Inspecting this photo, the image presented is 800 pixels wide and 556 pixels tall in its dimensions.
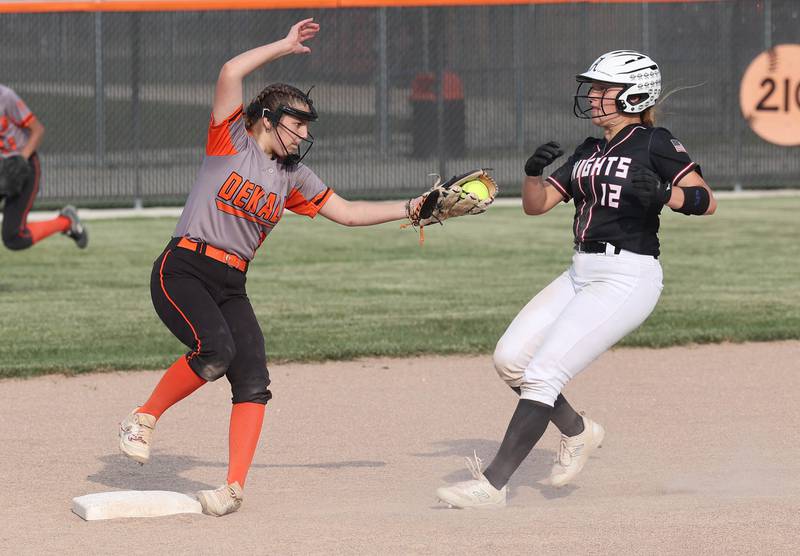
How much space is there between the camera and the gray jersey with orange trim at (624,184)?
621 centimetres

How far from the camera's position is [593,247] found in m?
6.32

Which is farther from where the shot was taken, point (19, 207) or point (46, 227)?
point (46, 227)

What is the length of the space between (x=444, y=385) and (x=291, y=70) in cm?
1149

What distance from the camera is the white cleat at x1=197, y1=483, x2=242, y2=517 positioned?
5941mm

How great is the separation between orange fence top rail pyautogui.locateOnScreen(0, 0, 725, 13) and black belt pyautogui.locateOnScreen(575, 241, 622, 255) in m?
13.8

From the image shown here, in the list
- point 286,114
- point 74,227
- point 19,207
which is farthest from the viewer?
point 74,227

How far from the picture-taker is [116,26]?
19.3m

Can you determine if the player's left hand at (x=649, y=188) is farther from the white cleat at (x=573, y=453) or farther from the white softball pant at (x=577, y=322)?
the white cleat at (x=573, y=453)

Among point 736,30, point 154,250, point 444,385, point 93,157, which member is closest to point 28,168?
point 154,250

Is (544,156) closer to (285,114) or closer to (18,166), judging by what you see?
(285,114)

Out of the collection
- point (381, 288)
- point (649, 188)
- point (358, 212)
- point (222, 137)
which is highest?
point (222, 137)

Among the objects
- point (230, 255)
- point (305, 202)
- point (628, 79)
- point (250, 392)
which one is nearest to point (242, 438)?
point (250, 392)

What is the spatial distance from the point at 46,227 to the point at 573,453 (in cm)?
810

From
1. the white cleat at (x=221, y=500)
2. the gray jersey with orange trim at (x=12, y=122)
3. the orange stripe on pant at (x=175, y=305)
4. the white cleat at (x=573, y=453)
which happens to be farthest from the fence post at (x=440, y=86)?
the white cleat at (x=221, y=500)
